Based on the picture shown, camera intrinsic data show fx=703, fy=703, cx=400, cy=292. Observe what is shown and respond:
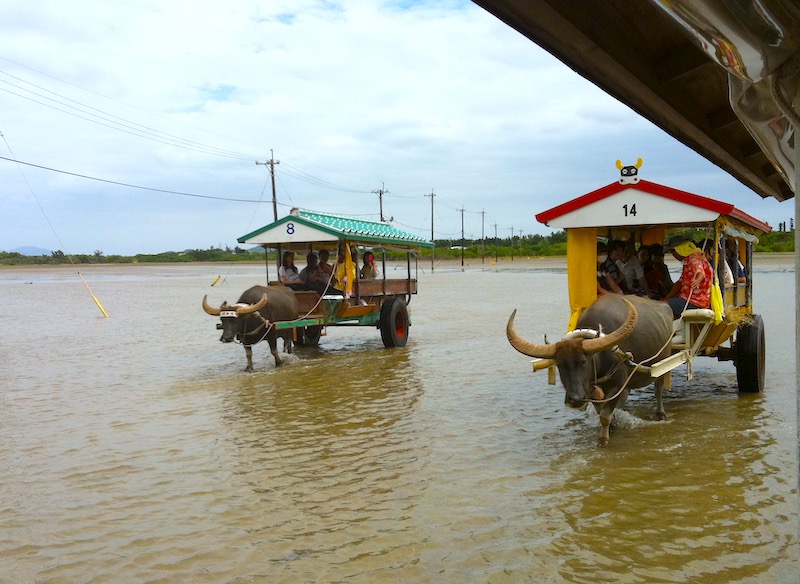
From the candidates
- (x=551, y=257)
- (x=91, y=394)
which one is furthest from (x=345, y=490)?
(x=551, y=257)

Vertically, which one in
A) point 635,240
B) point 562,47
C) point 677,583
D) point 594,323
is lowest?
point 677,583

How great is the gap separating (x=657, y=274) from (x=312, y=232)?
5.49m

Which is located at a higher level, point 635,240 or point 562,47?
point 562,47

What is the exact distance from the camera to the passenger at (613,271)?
776 centimetres

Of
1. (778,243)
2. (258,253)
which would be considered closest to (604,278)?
(778,243)

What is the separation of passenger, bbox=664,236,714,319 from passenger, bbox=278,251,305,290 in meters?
6.38

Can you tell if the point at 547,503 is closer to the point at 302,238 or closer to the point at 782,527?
the point at 782,527

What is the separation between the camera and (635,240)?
9.02 meters

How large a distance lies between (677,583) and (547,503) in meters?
1.26

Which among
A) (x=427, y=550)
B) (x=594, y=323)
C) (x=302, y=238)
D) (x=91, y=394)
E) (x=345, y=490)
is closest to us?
(x=427, y=550)

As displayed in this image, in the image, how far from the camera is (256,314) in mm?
10172

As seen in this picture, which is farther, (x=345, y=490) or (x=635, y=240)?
(x=635, y=240)

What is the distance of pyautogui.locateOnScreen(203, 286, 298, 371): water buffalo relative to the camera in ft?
32.8

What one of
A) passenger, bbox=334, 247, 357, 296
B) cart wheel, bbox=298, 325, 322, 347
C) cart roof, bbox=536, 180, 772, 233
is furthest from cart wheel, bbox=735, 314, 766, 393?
cart wheel, bbox=298, 325, 322, 347
